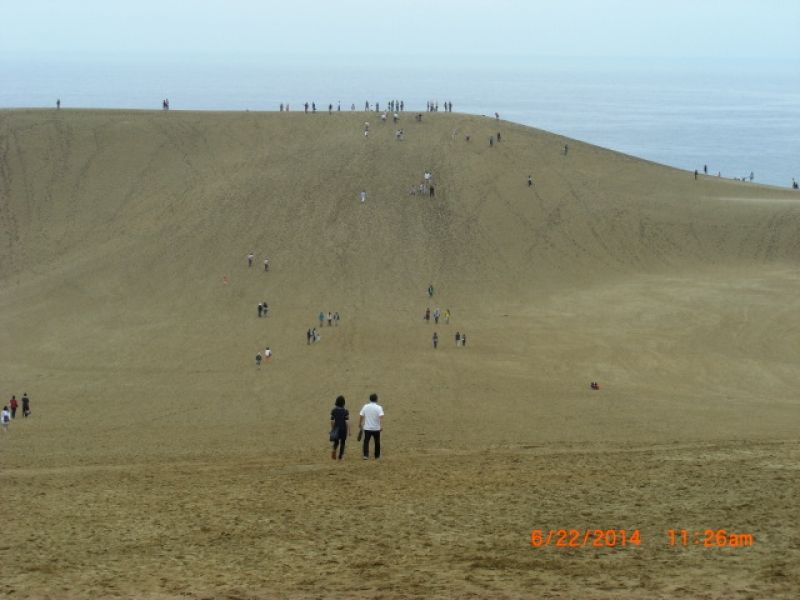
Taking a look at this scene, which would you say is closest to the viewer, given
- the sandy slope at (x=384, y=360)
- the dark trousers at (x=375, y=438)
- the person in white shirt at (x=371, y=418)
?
the sandy slope at (x=384, y=360)

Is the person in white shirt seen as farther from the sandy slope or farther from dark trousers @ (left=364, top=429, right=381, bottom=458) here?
the sandy slope

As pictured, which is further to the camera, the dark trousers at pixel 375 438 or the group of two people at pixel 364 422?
the dark trousers at pixel 375 438

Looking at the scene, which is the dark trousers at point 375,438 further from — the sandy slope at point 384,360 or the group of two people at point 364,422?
the sandy slope at point 384,360

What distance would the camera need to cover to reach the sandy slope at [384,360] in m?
9.62

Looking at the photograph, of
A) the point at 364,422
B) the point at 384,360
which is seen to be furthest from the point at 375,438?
the point at 384,360

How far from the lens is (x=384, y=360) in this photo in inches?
1212

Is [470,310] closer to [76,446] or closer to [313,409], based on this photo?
[313,409]

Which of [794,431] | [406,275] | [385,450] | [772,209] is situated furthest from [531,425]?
[772,209]

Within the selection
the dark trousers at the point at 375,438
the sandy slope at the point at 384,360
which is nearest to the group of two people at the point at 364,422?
the dark trousers at the point at 375,438

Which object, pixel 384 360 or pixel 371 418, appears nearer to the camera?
pixel 371 418

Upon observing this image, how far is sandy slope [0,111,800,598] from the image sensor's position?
31.6 ft

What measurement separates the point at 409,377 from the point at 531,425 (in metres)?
7.27

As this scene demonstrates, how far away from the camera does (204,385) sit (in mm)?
28188

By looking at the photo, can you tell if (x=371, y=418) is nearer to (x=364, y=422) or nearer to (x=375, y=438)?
(x=364, y=422)
